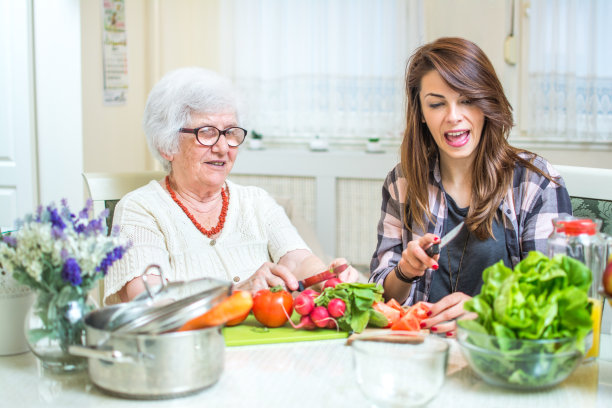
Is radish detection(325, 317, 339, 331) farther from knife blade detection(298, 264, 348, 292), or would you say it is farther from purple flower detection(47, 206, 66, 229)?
purple flower detection(47, 206, 66, 229)

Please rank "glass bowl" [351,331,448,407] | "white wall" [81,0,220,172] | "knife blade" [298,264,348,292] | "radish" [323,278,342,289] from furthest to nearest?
"white wall" [81,0,220,172] < "knife blade" [298,264,348,292] < "radish" [323,278,342,289] < "glass bowl" [351,331,448,407]

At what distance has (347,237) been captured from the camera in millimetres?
3854

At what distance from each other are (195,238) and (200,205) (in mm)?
127

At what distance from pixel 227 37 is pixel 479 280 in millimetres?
2588

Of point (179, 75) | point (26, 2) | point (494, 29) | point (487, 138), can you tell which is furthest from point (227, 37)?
point (487, 138)

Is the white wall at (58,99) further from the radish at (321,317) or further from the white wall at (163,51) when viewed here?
the radish at (321,317)

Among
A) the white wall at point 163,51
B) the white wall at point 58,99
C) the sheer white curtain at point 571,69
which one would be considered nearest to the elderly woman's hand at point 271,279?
the white wall at point 58,99

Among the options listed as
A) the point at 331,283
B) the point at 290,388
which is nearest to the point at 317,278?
the point at 331,283

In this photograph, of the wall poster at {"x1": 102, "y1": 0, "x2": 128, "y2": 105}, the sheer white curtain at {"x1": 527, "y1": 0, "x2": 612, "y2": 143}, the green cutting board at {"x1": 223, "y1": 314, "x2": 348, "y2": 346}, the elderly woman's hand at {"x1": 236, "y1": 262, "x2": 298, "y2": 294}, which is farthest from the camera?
the wall poster at {"x1": 102, "y1": 0, "x2": 128, "y2": 105}

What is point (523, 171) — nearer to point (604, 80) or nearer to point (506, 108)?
point (506, 108)

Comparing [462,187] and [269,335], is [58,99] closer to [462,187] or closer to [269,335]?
[462,187]

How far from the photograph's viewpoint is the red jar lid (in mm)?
1134

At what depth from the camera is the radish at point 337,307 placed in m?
1.31

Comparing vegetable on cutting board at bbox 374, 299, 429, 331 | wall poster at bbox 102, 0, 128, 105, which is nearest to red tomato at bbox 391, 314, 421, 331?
vegetable on cutting board at bbox 374, 299, 429, 331
